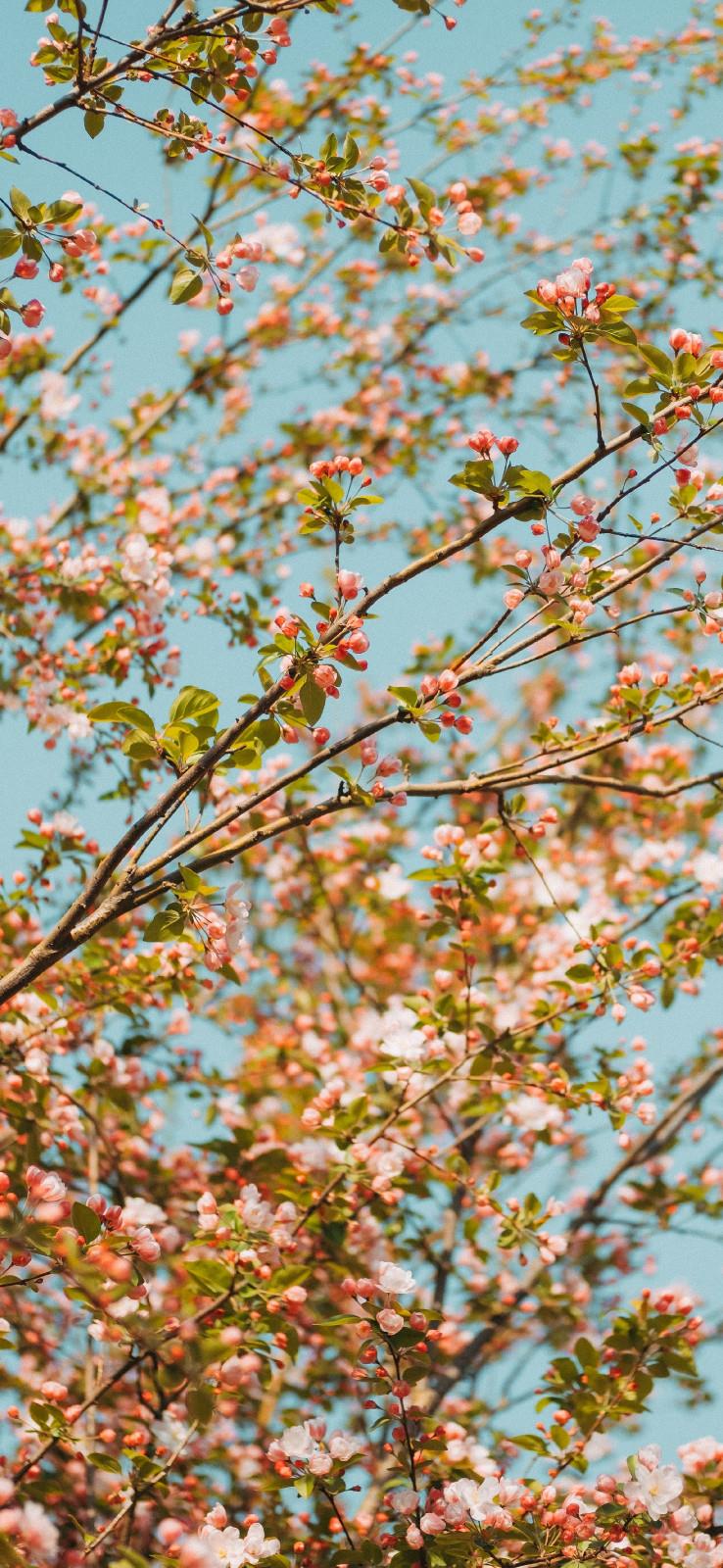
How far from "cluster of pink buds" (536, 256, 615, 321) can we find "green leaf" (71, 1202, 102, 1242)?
1.67m

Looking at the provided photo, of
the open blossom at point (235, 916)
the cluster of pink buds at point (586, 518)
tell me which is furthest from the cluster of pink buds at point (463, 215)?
the open blossom at point (235, 916)

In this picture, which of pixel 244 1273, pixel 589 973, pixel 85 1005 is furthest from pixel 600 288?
pixel 85 1005

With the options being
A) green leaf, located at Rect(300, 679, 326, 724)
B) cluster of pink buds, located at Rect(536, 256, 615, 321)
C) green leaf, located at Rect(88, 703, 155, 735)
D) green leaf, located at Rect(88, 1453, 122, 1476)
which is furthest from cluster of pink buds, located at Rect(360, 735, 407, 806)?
green leaf, located at Rect(88, 1453, 122, 1476)

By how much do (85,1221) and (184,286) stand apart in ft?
5.68

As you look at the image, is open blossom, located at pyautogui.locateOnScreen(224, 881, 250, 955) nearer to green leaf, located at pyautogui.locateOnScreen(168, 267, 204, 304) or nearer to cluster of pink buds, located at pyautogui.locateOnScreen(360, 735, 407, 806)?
cluster of pink buds, located at pyautogui.locateOnScreen(360, 735, 407, 806)

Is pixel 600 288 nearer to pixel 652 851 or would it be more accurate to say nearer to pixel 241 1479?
pixel 652 851

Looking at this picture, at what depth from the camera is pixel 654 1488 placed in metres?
2.17

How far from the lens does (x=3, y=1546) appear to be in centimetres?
153

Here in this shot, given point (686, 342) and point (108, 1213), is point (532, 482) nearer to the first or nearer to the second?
point (686, 342)

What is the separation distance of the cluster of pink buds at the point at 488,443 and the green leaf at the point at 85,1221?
1420 millimetres

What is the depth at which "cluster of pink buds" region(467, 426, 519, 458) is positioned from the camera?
6.78ft

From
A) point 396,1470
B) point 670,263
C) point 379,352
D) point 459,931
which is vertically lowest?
point 396,1470

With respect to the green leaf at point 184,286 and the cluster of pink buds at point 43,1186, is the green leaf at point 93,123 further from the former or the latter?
the cluster of pink buds at point 43,1186

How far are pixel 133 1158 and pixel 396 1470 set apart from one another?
2.03 metres
